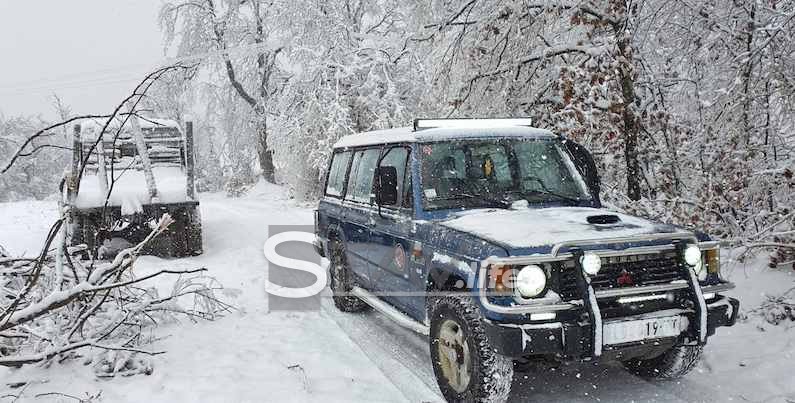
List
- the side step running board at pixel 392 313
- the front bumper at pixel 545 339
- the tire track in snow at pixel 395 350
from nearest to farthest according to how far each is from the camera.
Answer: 1. the front bumper at pixel 545 339
2. the tire track in snow at pixel 395 350
3. the side step running board at pixel 392 313

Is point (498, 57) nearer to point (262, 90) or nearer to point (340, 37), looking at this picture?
point (340, 37)

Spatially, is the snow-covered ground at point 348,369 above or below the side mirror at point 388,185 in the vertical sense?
below

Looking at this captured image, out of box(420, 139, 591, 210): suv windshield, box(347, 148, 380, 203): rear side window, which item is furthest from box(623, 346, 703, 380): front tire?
box(347, 148, 380, 203): rear side window

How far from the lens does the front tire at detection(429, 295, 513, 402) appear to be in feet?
12.4

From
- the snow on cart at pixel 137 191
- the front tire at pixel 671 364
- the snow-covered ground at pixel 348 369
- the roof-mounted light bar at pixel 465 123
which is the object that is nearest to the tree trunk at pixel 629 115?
the snow-covered ground at pixel 348 369

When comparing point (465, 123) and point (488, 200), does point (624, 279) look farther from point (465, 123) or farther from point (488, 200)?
point (465, 123)

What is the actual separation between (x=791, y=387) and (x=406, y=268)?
2.94 metres

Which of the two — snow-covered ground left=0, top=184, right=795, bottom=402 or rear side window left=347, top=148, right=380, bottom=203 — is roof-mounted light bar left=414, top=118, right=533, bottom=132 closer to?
rear side window left=347, top=148, right=380, bottom=203

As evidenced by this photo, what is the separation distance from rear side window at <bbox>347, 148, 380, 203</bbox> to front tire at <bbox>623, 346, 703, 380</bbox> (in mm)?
2880

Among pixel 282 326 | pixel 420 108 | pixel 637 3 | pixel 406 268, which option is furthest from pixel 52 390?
pixel 420 108

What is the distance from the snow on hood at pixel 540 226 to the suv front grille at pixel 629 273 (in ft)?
0.58

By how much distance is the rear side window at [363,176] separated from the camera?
5.97m

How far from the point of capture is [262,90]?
2680cm

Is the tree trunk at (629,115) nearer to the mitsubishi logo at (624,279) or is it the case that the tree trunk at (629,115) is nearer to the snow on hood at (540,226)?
the snow on hood at (540,226)
